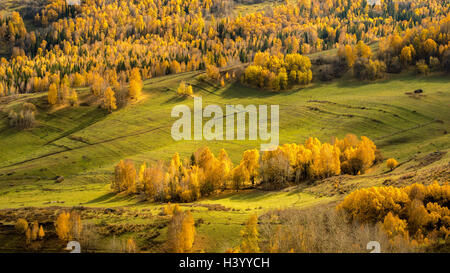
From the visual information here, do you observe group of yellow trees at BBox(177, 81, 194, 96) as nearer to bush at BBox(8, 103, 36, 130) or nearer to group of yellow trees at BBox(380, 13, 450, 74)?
bush at BBox(8, 103, 36, 130)

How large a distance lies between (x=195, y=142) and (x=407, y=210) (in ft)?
282

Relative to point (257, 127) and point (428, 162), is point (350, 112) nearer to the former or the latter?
point (257, 127)

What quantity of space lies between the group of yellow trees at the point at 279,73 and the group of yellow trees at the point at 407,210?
131 m

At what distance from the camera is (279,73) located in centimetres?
18550

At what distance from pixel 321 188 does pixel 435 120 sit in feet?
229

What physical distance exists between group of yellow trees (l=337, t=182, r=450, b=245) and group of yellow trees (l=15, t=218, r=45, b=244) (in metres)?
45.1

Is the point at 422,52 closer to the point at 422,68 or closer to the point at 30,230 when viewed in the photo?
the point at 422,68

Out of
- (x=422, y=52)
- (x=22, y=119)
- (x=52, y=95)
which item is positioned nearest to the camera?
(x=22, y=119)

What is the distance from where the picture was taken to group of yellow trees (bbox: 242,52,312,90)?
606 feet

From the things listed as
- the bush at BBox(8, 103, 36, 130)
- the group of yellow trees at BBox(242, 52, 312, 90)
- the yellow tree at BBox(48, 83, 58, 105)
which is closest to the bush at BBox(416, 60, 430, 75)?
the group of yellow trees at BBox(242, 52, 312, 90)

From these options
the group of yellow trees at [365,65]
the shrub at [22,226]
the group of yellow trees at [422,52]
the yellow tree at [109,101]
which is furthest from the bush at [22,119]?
the group of yellow trees at [422,52]

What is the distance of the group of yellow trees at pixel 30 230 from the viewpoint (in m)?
55.8

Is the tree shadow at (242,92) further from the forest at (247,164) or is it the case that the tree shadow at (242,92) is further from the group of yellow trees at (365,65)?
the group of yellow trees at (365,65)

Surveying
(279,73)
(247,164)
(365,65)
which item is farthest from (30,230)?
(365,65)
